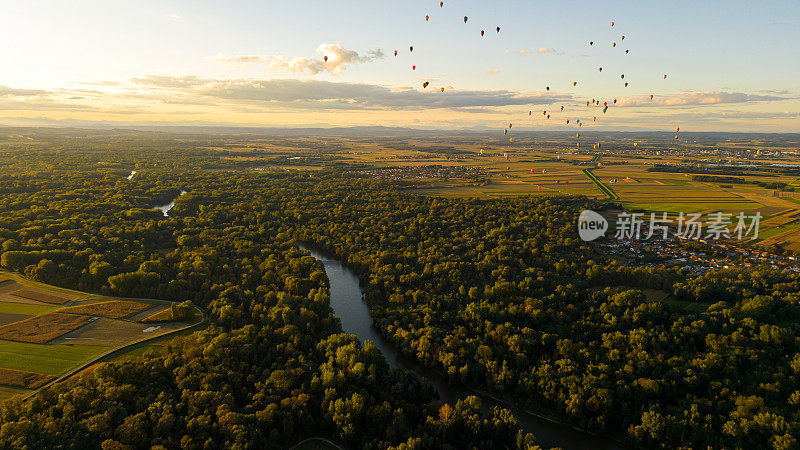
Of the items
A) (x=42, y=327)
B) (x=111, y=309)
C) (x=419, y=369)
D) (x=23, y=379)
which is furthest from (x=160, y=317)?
(x=419, y=369)

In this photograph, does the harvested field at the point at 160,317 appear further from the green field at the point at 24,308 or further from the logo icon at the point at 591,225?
the logo icon at the point at 591,225

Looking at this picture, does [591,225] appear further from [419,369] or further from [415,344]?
[419,369]

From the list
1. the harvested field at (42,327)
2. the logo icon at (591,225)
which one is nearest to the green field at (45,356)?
the harvested field at (42,327)

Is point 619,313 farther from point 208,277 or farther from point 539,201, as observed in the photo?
point 539,201

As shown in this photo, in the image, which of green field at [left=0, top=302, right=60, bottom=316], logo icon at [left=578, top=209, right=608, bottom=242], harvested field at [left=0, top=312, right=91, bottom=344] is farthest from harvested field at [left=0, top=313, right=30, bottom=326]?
logo icon at [left=578, top=209, right=608, bottom=242]

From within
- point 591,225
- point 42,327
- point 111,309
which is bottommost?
point 42,327

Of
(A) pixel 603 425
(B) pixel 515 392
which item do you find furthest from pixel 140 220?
(A) pixel 603 425
